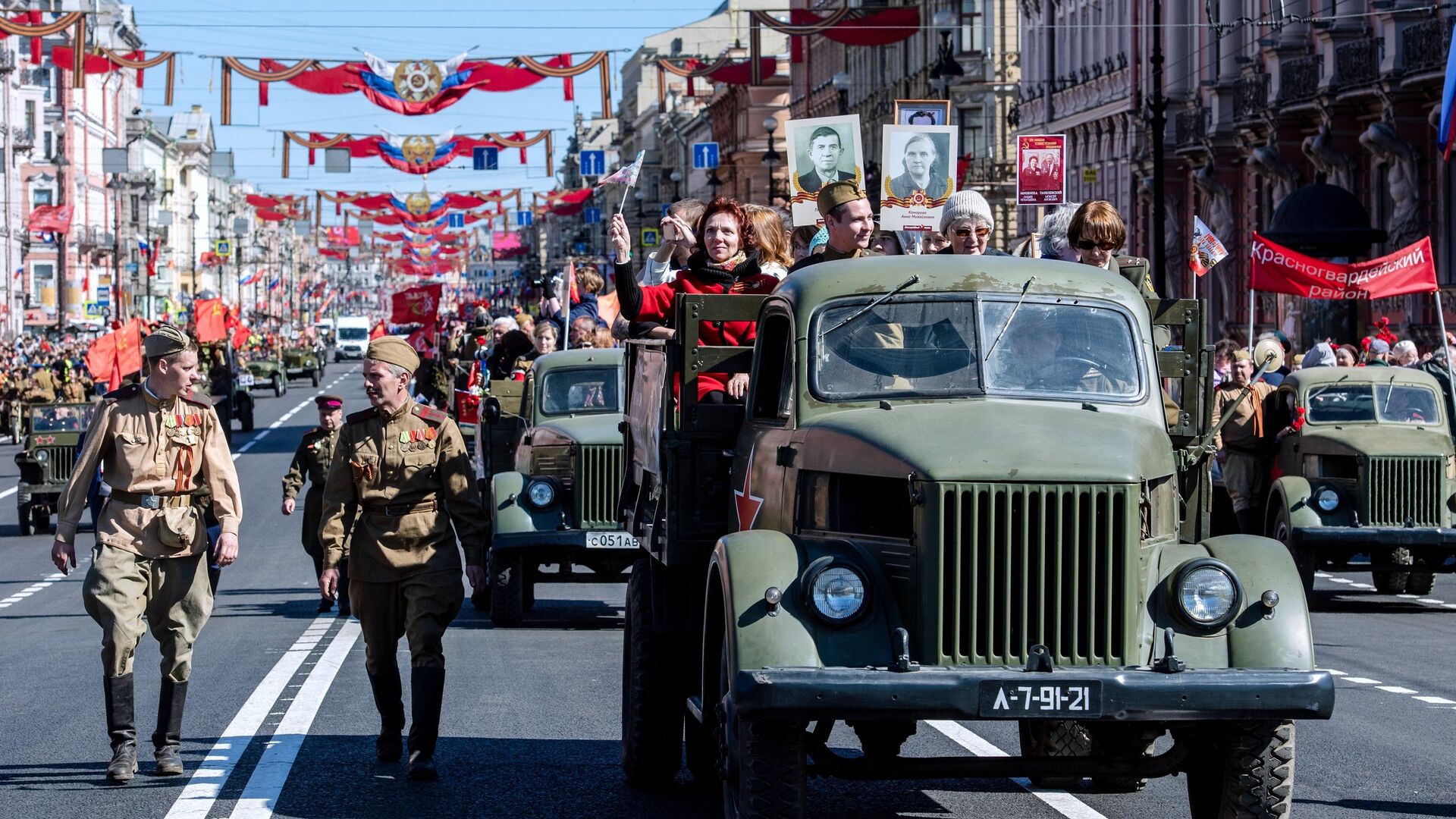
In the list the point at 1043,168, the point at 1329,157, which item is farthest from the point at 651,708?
the point at 1329,157

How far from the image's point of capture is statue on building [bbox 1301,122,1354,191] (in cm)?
3812

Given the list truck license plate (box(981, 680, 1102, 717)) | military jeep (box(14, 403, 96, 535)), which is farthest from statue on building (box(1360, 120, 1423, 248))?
truck license plate (box(981, 680, 1102, 717))

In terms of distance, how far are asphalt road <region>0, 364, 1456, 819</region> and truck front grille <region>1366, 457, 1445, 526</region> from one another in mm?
750

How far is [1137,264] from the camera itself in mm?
9508

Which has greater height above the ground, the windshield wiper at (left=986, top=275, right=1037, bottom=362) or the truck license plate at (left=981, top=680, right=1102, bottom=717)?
the windshield wiper at (left=986, top=275, right=1037, bottom=362)

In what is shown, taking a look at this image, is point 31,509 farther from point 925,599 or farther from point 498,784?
point 925,599

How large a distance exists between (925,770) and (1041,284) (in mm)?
1917

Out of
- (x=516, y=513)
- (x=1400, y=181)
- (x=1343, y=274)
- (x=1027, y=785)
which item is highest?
(x=1400, y=181)

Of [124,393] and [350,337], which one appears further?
[350,337]

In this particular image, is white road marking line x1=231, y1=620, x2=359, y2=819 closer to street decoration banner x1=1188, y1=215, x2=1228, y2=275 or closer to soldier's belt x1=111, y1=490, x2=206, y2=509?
soldier's belt x1=111, y1=490, x2=206, y2=509

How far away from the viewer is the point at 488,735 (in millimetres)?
10836

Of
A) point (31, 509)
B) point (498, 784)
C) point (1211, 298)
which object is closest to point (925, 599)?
point (498, 784)

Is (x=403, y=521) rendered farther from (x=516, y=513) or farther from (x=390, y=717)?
(x=516, y=513)

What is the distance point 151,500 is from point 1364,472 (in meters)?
11.1
